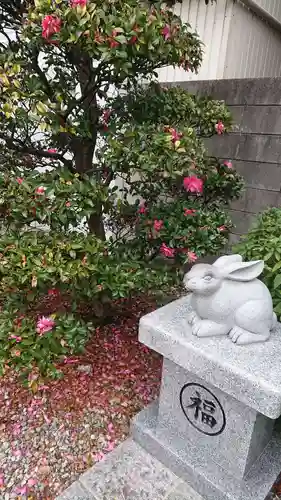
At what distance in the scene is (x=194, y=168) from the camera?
1.80m

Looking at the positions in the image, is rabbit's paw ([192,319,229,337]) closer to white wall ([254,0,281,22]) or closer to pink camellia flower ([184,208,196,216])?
pink camellia flower ([184,208,196,216])

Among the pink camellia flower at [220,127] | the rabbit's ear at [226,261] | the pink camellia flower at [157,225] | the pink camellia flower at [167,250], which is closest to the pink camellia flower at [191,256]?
the pink camellia flower at [167,250]

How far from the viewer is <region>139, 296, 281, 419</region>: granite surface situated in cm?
147

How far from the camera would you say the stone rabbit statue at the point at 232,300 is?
1.67 metres

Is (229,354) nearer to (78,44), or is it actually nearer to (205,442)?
(205,442)

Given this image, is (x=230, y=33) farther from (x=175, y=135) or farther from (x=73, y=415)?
(x=73, y=415)

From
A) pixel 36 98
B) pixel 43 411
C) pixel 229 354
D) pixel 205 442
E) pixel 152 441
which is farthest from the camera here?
pixel 43 411

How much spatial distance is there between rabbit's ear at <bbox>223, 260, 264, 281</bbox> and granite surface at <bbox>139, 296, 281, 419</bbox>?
1.09 ft

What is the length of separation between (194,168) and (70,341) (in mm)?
1181

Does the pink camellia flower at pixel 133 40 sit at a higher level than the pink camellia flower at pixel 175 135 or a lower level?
higher

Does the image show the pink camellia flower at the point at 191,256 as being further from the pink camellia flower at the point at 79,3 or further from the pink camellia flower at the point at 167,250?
the pink camellia flower at the point at 79,3

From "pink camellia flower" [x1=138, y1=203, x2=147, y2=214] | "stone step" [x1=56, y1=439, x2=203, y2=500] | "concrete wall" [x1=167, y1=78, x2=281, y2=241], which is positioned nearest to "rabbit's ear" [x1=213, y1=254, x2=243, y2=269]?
"pink camellia flower" [x1=138, y1=203, x2=147, y2=214]

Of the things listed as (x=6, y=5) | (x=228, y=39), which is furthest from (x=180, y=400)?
(x=228, y=39)

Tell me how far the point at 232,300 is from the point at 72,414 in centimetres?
145
